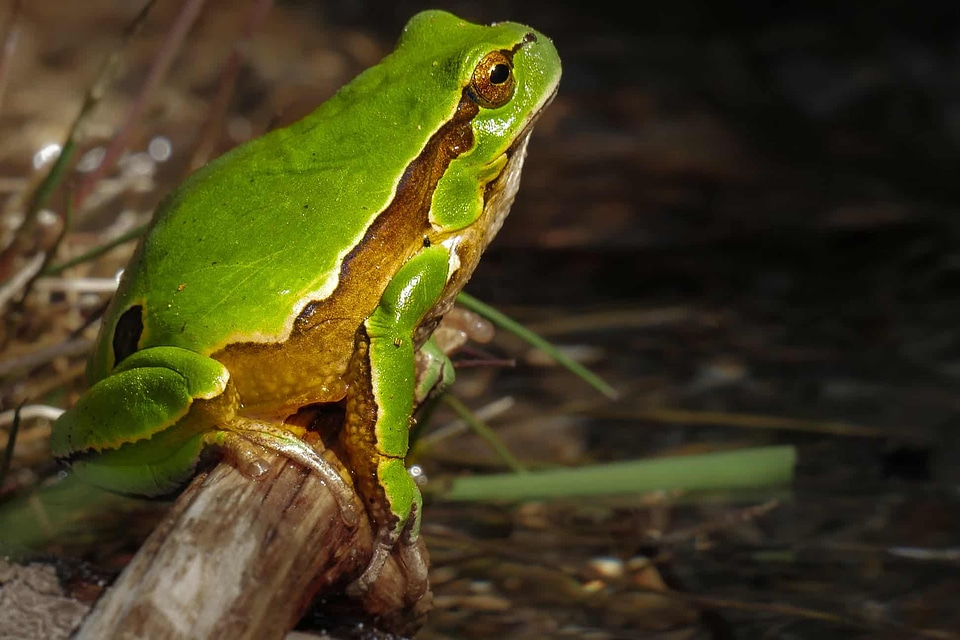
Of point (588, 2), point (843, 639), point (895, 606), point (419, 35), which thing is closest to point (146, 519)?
point (419, 35)

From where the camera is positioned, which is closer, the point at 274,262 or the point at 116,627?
the point at 116,627

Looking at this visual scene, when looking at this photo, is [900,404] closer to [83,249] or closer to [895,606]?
[895,606]

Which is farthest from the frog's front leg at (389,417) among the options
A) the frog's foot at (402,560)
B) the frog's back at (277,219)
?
the frog's back at (277,219)

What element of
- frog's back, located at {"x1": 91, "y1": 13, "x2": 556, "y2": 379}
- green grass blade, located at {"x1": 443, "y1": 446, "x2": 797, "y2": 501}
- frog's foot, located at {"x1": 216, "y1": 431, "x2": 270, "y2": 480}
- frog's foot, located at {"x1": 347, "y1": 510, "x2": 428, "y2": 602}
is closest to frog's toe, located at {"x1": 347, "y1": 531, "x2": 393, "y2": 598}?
frog's foot, located at {"x1": 347, "y1": 510, "x2": 428, "y2": 602}

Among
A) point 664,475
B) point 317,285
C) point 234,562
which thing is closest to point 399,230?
point 317,285

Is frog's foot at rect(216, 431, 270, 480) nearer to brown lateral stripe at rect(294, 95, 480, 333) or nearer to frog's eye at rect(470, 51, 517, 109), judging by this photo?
brown lateral stripe at rect(294, 95, 480, 333)

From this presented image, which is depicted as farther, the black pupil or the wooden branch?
the black pupil
